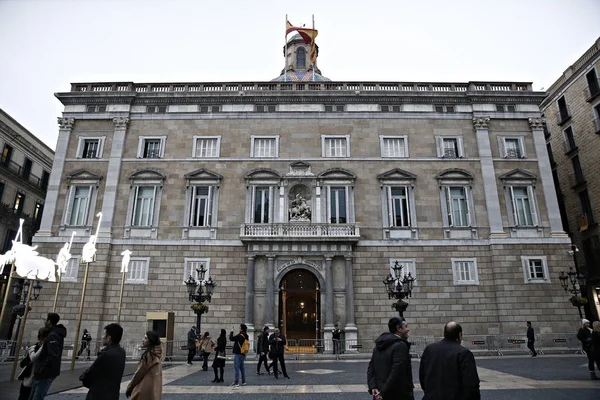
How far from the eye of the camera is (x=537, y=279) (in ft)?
78.0

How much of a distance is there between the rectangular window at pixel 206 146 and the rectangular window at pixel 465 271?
54.7ft

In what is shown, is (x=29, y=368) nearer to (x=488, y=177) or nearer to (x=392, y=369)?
(x=392, y=369)

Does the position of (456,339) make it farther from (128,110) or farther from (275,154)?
(128,110)

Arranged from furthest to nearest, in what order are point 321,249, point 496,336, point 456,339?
point 321,249 → point 496,336 → point 456,339

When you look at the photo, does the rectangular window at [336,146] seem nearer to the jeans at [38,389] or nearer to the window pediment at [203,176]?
the window pediment at [203,176]

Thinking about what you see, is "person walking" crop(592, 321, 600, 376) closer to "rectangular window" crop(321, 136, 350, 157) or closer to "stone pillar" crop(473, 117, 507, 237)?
"stone pillar" crop(473, 117, 507, 237)

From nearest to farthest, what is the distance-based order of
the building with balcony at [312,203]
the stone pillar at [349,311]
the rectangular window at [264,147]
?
the stone pillar at [349,311] < the building with balcony at [312,203] < the rectangular window at [264,147]

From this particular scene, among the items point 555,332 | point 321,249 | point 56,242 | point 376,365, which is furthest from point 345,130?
point 376,365

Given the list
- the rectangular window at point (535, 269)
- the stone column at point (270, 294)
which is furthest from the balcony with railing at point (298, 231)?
the rectangular window at point (535, 269)

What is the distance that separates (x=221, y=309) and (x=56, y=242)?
1104cm

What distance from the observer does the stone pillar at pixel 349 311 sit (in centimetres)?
2256

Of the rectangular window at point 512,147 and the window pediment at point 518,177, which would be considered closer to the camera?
the window pediment at point 518,177

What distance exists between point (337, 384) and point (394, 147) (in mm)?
18139

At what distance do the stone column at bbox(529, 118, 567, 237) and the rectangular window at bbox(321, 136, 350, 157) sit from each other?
40.7 ft
